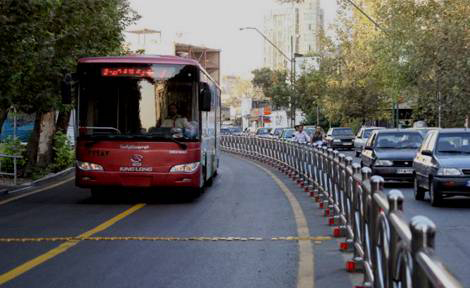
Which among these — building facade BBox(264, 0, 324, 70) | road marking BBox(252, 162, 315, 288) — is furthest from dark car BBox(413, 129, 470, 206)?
building facade BBox(264, 0, 324, 70)

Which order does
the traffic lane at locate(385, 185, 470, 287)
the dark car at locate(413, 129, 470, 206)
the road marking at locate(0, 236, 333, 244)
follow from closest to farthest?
the traffic lane at locate(385, 185, 470, 287) → the road marking at locate(0, 236, 333, 244) → the dark car at locate(413, 129, 470, 206)

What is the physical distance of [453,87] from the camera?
33.6 metres

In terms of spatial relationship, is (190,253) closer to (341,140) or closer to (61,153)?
(61,153)

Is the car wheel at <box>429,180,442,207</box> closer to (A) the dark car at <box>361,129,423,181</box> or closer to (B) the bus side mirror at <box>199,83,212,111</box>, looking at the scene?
(A) the dark car at <box>361,129,423,181</box>

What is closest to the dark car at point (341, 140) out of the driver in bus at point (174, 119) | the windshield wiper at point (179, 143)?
the driver in bus at point (174, 119)

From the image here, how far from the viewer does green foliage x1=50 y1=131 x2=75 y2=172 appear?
2877cm

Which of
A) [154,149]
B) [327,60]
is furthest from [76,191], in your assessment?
[327,60]

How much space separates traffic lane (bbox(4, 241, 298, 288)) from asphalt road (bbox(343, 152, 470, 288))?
1897mm

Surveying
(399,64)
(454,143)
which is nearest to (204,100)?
(454,143)

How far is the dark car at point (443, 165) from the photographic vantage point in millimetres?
15773

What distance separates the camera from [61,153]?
2902 cm

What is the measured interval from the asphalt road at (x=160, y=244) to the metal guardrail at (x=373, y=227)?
1.32ft

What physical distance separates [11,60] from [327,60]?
4965cm

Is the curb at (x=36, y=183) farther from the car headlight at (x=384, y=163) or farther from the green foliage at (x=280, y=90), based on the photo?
the green foliage at (x=280, y=90)
